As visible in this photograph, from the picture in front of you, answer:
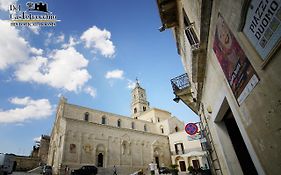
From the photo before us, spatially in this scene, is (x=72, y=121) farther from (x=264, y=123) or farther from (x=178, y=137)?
(x=264, y=123)

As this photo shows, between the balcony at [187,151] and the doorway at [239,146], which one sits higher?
the balcony at [187,151]

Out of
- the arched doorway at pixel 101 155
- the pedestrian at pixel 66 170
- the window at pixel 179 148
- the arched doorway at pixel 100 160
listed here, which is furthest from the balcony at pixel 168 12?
the window at pixel 179 148

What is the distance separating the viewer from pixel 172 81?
11.6 m

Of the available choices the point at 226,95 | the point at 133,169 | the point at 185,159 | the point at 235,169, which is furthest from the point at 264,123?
the point at 185,159

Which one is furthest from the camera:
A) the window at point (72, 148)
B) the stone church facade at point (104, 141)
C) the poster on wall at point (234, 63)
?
the stone church facade at point (104, 141)

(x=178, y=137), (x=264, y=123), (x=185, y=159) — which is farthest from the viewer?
(x=178, y=137)

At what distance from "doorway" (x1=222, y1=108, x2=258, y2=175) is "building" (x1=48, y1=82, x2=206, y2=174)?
24.2 metres

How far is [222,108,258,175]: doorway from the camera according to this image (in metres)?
5.95

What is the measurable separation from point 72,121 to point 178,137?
23742mm

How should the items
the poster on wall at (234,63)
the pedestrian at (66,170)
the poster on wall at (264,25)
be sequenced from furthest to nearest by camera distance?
the pedestrian at (66,170) → the poster on wall at (234,63) → the poster on wall at (264,25)

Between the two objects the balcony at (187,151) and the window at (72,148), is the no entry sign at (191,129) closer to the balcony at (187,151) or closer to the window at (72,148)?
the window at (72,148)

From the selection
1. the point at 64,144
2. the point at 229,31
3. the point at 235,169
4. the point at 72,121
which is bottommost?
the point at 235,169

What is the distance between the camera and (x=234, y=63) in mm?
3480

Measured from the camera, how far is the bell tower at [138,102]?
50406 millimetres
